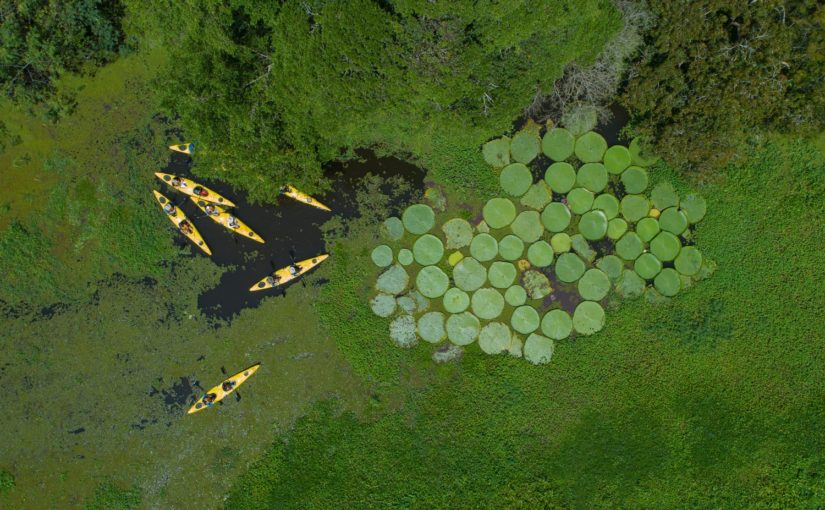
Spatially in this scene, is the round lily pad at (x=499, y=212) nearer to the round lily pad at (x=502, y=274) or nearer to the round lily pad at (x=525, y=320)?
the round lily pad at (x=502, y=274)

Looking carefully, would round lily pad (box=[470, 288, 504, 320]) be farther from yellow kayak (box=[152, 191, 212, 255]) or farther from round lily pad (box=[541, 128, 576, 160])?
yellow kayak (box=[152, 191, 212, 255])

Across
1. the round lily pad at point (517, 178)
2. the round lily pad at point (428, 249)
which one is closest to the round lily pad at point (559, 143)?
the round lily pad at point (517, 178)

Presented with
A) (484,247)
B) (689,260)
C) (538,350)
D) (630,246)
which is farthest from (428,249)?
(689,260)

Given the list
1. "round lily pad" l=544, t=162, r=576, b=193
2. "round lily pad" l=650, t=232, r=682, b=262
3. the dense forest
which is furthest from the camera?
"round lily pad" l=544, t=162, r=576, b=193

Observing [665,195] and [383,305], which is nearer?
[665,195]

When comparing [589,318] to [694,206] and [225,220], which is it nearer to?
[694,206]

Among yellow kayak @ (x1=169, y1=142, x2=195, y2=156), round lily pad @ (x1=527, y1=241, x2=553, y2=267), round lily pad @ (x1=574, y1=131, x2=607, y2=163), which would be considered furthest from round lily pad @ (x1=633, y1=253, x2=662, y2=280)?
yellow kayak @ (x1=169, y1=142, x2=195, y2=156)

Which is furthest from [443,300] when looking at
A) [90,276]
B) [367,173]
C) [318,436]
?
[90,276]
